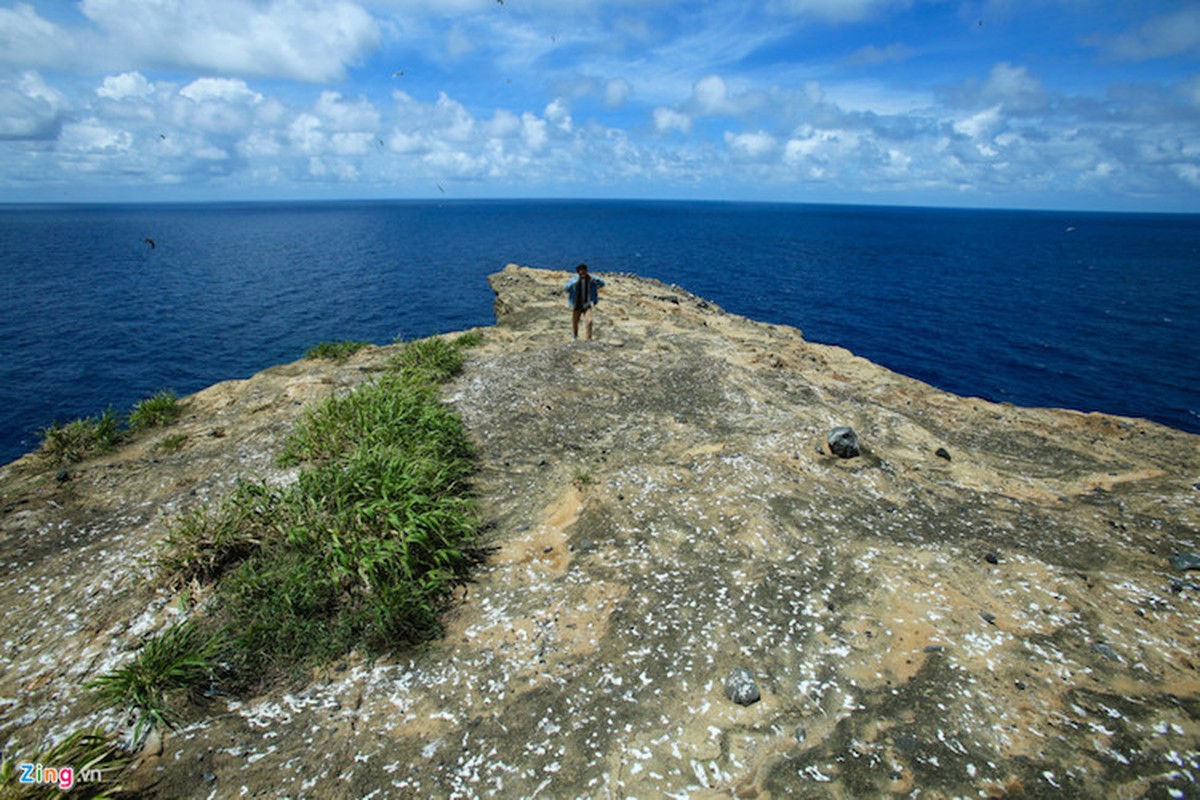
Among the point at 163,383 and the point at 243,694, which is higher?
the point at 243,694

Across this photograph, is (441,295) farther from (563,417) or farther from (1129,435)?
(1129,435)

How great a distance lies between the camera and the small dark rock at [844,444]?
14016mm

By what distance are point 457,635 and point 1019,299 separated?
307ft

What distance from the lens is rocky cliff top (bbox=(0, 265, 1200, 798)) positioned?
6.54 m

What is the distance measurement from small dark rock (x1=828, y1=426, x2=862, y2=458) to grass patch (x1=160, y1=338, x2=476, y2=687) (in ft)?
31.0

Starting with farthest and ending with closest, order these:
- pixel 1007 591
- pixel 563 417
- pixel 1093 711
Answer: pixel 563 417 < pixel 1007 591 < pixel 1093 711

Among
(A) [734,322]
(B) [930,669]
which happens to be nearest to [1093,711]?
(B) [930,669]

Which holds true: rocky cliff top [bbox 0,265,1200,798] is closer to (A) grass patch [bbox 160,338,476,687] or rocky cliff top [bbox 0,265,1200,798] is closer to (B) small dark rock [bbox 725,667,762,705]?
(B) small dark rock [bbox 725,667,762,705]

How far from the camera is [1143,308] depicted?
70625 millimetres

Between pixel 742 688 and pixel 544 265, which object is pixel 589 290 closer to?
pixel 742 688

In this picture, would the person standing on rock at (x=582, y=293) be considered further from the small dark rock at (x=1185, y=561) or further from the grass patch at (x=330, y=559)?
the small dark rock at (x=1185, y=561)

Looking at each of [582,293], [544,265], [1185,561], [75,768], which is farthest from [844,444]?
[544,265]

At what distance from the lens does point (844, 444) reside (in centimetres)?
1401

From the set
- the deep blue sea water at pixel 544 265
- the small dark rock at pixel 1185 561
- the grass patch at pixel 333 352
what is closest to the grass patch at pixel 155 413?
the grass patch at pixel 333 352
